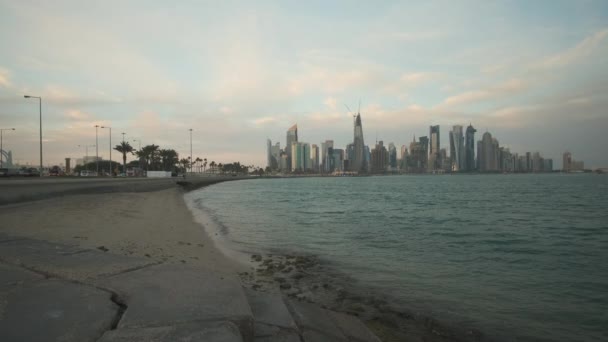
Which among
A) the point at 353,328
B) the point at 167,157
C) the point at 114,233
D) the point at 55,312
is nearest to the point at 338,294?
the point at 353,328

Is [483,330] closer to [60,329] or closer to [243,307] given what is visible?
[243,307]

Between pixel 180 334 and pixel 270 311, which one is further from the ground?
pixel 180 334

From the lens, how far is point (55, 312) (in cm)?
350

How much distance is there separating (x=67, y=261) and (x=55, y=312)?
2.65 meters

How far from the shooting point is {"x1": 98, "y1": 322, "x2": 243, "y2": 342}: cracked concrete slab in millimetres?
2938

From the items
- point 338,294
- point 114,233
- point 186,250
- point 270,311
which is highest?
point 270,311

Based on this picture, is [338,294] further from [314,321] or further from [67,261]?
[67,261]

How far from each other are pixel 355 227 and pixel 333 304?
13373 millimetres

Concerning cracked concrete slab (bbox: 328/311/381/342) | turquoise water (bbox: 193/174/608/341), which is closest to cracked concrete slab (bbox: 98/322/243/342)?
cracked concrete slab (bbox: 328/311/381/342)

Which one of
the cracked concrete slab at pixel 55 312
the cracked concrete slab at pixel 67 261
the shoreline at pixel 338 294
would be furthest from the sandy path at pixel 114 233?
the cracked concrete slab at pixel 55 312

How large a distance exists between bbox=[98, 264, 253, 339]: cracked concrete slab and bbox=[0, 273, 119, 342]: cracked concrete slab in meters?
0.22

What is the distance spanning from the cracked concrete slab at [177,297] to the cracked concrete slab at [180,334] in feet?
0.50

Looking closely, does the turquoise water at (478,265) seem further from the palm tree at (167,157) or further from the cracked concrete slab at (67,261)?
the palm tree at (167,157)

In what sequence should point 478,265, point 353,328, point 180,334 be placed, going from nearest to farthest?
point 180,334
point 353,328
point 478,265
